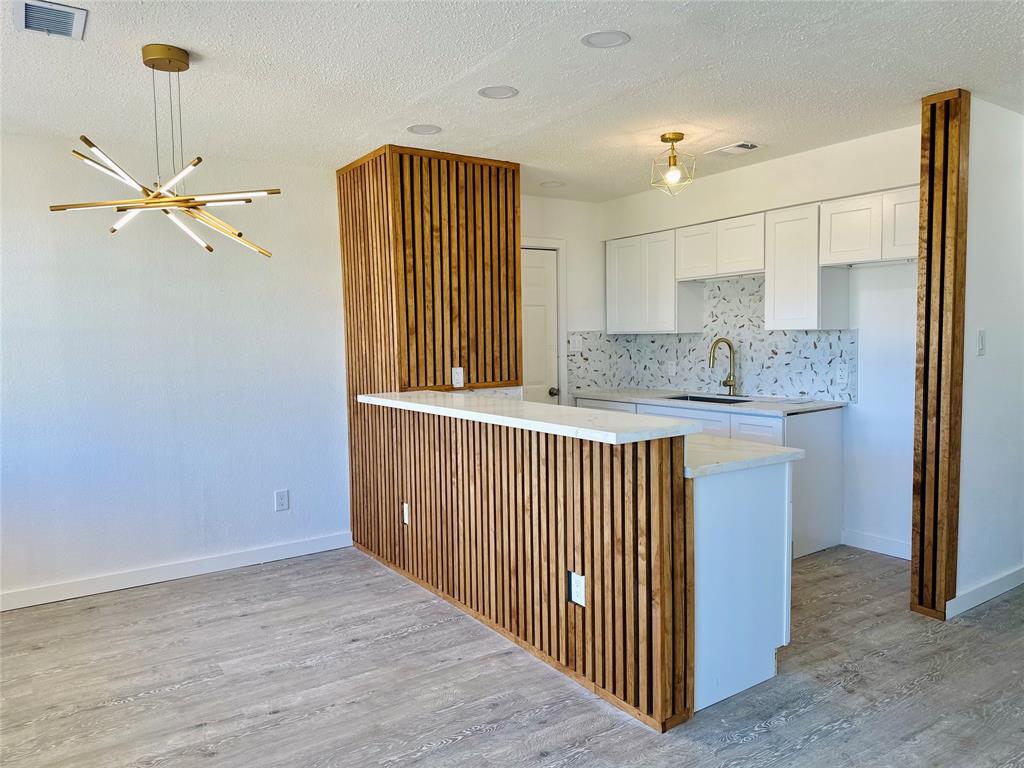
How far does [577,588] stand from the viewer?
9.09 feet

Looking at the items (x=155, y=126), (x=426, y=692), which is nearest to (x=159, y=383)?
(x=155, y=126)

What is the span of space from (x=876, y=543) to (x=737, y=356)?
1.54m

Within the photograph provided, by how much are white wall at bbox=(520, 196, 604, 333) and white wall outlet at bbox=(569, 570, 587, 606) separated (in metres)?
3.13

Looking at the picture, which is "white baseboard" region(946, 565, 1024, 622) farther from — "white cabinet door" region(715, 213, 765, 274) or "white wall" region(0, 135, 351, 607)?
"white wall" region(0, 135, 351, 607)

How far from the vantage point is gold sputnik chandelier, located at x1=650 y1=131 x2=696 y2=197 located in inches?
145

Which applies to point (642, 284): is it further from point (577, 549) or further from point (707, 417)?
point (577, 549)

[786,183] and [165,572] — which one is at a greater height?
[786,183]

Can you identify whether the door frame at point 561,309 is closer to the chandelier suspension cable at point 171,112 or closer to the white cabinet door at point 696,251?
the white cabinet door at point 696,251

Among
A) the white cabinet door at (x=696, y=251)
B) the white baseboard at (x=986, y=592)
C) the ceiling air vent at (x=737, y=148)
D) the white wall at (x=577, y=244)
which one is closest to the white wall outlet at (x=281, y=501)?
the white wall at (x=577, y=244)

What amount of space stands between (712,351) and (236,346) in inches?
130

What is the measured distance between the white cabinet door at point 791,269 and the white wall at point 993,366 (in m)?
0.96

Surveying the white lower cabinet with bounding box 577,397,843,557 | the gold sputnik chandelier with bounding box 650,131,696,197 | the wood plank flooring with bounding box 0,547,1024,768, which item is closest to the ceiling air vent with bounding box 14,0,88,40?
the wood plank flooring with bounding box 0,547,1024,768

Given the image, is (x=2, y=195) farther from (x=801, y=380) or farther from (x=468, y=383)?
(x=801, y=380)

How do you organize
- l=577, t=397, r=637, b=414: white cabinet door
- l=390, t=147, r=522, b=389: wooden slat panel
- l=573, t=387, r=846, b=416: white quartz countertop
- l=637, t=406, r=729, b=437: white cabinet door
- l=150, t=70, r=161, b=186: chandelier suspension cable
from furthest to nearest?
1. l=577, t=397, r=637, b=414: white cabinet door
2. l=637, t=406, r=729, b=437: white cabinet door
3. l=573, t=387, r=846, b=416: white quartz countertop
4. l=390, t=147, r=522, b=389: wooden slat panel
5. l=150, t=70, r=161, b=186: chandelier suspension cable
